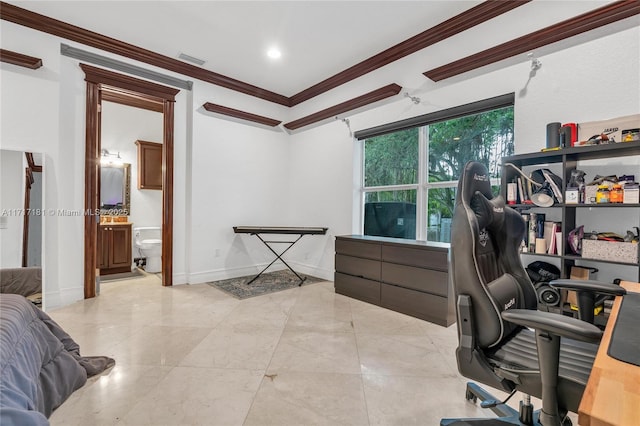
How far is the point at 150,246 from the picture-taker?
4637mm

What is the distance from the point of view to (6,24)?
2.84 m

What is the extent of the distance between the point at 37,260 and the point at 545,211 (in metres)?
4.89

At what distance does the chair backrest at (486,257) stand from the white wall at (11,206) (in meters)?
3.92

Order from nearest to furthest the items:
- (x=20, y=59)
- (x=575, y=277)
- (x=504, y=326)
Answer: (x=504, y=326) → (x=575, y=277) → (x=20, y=59)

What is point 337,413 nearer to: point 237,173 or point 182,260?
point 182,260

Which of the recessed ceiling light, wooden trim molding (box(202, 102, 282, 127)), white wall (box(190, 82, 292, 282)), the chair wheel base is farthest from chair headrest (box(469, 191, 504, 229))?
wooden trim molding (box(202, 102, 282, 127))

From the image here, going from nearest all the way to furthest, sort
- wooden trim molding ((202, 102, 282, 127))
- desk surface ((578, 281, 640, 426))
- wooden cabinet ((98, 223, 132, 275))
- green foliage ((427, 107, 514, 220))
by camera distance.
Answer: desk surface ((578, 281, 640, 426)) < green foliage ((427, 107, 514, 220)) < wooden trim molding ((202, 102, 282, 127)) < wooden cabinet ((98, 223, 132, 275))

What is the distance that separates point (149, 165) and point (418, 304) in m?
4.95

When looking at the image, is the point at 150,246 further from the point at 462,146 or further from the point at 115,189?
the point at 462,146

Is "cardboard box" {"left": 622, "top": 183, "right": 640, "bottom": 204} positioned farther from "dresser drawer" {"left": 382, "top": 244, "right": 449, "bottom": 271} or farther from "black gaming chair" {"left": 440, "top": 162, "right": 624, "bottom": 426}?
"dresser drawer" {"left": 382, "top": 244, "right": 449, "bottom": 271}

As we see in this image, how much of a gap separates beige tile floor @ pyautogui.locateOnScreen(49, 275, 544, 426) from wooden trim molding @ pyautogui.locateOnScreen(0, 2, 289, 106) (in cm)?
290

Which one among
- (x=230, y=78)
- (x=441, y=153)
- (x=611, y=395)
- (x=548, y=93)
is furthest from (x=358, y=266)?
(x=230, y=78)

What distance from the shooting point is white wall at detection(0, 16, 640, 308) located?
2.34 meters

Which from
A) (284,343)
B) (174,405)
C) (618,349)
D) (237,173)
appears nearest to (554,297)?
(618,349)
